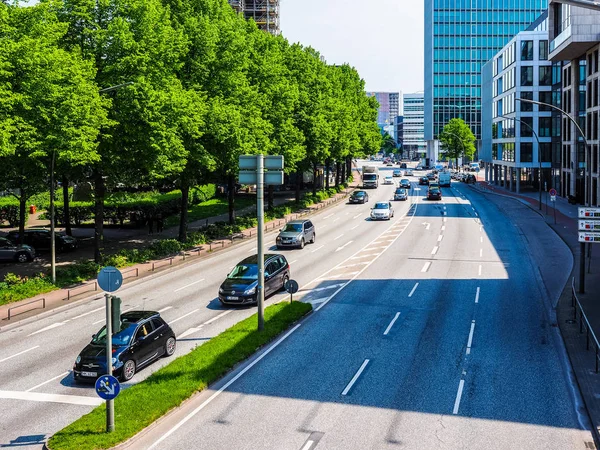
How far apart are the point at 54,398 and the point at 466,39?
551 ft

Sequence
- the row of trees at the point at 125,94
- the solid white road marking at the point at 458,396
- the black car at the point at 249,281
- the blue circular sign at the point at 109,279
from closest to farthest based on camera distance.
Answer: the blue circular sign at the point at 109,279
the solid white road marking at the point at 458,396
the black car at the point at 249,281
the row of trees at the point at 125,94

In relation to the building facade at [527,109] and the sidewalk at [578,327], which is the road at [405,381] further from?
the building facade at [527,109]

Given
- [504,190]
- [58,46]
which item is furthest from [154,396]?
[504,190]

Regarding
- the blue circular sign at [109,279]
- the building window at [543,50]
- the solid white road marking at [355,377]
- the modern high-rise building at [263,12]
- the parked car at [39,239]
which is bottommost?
the solid white road marking at [355,377]

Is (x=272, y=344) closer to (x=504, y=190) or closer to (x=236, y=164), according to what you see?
(x=236, y=164)

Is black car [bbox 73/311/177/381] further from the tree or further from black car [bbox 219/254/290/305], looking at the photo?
the tree

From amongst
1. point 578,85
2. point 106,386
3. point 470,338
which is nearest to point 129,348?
point 106,386

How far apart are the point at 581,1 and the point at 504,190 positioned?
8771 cm

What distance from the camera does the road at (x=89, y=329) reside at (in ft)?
54.9

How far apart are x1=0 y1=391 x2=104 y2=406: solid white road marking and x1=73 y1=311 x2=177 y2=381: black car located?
0.89 metres

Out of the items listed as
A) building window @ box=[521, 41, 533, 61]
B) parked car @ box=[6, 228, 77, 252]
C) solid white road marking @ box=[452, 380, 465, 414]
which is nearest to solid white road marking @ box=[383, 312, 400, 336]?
solid white road marking @ box=[452, 380, 465, 414]

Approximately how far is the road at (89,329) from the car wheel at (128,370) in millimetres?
224

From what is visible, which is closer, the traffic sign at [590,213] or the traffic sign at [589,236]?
the traffic sign at [589,236]

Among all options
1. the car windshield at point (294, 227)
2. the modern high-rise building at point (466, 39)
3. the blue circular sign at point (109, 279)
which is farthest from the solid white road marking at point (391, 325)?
the modern high-rise building at point (466, 39)
